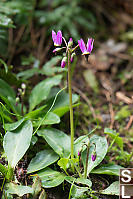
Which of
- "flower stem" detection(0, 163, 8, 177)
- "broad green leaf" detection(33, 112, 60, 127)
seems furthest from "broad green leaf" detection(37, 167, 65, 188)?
"broad green leaf" detection(33, 112, 60, 127)

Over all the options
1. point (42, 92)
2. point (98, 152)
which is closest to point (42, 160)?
point (98, 152)

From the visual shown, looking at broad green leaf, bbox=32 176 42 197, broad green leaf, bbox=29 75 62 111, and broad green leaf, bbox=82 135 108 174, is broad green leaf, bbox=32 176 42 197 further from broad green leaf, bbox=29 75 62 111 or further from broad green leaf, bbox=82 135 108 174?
broad green leaf, bbox=29 75 62 111

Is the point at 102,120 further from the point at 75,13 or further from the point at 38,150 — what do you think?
the point at 75,13

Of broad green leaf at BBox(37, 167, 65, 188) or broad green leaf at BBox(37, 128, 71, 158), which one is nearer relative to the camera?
broad green leaf at BBox(37, 167, 65, 188)

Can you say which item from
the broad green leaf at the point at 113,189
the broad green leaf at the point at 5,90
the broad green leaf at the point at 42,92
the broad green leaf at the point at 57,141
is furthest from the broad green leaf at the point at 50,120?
the broad green leaf at the point at 113,189

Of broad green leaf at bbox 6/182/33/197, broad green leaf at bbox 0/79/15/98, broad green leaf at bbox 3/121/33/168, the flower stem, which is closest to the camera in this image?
broad green leaf at bbox 6/182/33/197

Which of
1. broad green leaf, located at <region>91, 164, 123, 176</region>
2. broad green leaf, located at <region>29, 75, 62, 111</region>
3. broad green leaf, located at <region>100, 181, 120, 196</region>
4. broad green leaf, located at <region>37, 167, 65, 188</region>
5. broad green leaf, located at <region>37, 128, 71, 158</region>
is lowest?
broad green leaf, located at <region>100, 181, 120, 196</region>

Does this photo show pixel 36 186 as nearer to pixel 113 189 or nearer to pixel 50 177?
pixel 50 177
